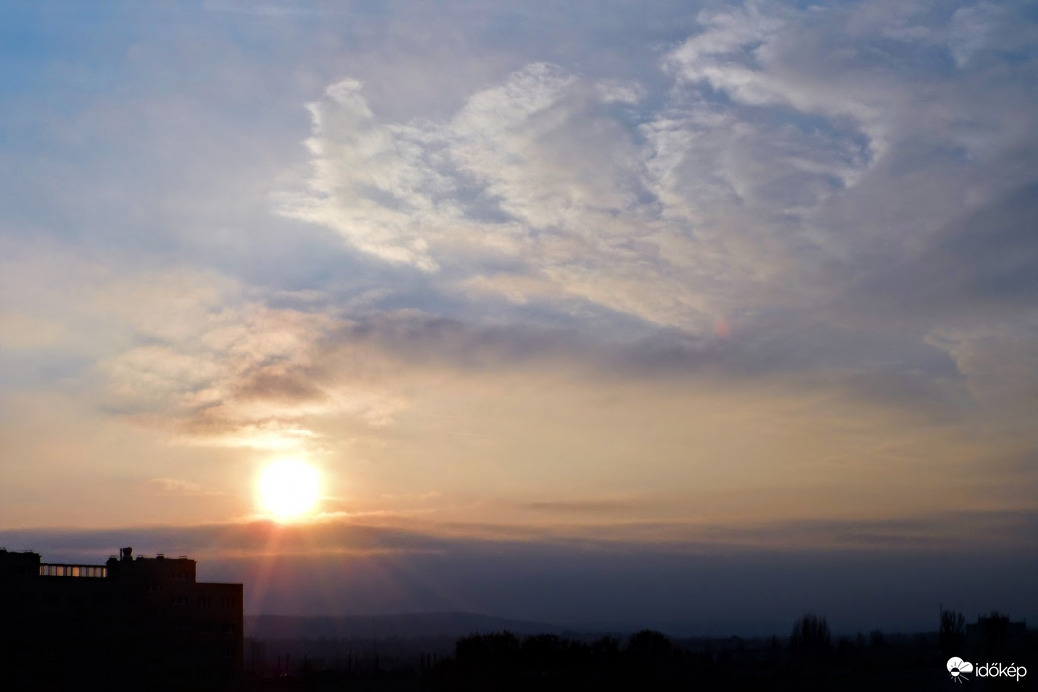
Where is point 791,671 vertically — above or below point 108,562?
below

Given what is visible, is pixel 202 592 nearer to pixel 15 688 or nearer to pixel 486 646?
pixel 15 688

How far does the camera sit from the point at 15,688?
112 metres

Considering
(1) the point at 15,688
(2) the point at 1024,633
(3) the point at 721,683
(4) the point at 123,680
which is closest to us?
(2) the point at 1024,633

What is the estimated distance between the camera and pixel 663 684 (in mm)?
101375

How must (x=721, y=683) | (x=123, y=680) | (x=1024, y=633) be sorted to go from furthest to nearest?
(x=123, y=680)
(x=721, y=683)
(x=1024, y=633)

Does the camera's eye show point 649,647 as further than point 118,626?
Yes

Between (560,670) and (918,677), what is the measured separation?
A: 3380cm

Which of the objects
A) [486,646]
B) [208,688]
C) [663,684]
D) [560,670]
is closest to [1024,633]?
[663,684]

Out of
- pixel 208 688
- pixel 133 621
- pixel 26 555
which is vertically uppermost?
pixel 26 555

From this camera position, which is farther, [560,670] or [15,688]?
[15,688]

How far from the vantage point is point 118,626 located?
394ft

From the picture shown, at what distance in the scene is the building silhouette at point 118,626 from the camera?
370ft

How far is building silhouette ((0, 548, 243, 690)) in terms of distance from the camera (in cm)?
11288

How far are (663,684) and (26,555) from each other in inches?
2774
